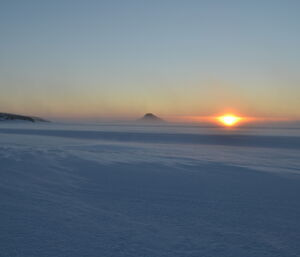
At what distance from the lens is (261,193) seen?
827 centimetres

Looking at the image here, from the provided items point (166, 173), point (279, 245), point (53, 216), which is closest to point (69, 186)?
point (53, 216)

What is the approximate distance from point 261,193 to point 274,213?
176cm

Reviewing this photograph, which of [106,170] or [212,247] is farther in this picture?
[106,170]

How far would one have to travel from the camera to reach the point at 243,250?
479 centimetres

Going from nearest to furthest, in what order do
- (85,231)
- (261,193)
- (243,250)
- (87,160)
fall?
(243,250), (85,231), (261,193), (87,160)

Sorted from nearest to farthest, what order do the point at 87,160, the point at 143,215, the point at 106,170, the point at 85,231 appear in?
the point at 85,231 → the point at 143,215 → the point at 106,170 → the point at 87,160

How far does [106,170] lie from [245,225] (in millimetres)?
6581

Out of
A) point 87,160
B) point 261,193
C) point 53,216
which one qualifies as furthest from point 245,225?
point 87,160

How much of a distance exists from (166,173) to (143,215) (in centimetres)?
483

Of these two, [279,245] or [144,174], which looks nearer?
[279,245]

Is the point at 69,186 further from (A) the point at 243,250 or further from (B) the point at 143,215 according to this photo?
(A) the point at 243,250

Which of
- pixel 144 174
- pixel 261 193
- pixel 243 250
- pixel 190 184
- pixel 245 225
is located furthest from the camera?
pixel 144 174

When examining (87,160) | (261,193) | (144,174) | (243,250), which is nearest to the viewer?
(243,250)

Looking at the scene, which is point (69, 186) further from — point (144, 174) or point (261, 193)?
point (261, 193)
